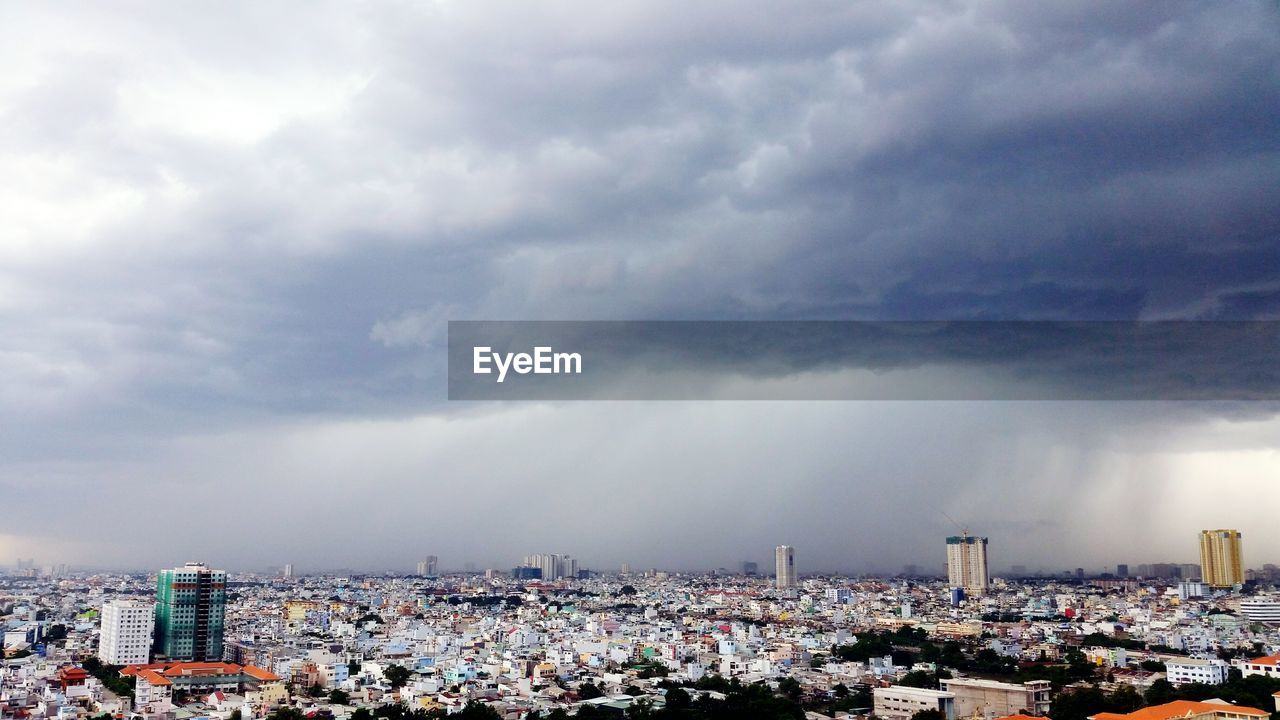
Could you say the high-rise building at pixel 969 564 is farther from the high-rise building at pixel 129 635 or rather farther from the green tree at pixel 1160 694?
the high-rise building at pixel 129 635

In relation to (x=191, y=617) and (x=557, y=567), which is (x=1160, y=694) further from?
(x=557, y=567)

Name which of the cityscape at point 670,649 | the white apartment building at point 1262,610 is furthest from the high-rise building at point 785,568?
the white apartment building at point 1262,610

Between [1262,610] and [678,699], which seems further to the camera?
[1262,610]

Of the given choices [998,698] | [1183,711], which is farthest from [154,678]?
[1183,711]

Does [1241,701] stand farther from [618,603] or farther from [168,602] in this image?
[618,603]

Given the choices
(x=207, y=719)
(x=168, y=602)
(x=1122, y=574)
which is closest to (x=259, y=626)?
(x=168, y=602)

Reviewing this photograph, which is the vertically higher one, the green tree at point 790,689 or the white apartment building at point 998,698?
the white apartment building at point 998,698
